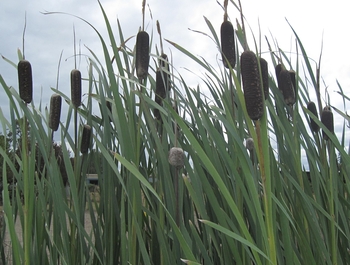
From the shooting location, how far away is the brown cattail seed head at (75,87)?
0.92m

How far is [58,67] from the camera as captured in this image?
113 cm

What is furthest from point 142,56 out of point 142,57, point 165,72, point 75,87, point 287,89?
point 287,89

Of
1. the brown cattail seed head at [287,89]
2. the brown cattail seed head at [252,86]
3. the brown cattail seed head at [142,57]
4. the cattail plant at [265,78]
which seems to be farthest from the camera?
the brown cattail seed head at [287,89]

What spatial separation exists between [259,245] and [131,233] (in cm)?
28

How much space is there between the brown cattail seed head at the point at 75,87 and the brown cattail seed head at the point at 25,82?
116 millimetres

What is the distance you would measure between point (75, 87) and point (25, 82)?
139 millimetres

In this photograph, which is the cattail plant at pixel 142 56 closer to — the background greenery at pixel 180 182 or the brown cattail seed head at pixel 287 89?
the background greenery at pixel 180 182

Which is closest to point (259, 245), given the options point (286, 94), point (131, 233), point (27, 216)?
point (131, 233)

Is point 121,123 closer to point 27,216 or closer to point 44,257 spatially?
point 27,216

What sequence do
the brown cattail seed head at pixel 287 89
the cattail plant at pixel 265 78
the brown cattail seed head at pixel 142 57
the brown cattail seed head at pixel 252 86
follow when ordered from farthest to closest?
1. the brown cattail seed head at pixel 287 89
2. the brown cattail seed head at pixel 142 57
3. the cattail plant at pixel 265 78
4. the brown cattail seed head at pixel 252 86

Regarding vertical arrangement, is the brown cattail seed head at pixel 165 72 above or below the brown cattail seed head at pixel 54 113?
above

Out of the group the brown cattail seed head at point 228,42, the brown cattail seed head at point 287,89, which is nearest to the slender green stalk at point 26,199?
the brown cattail seed head at point 228,42

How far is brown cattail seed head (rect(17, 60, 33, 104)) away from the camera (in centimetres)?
81

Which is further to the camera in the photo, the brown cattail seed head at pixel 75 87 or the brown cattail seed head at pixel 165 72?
the brown cattail seed head at pixel 75 87
